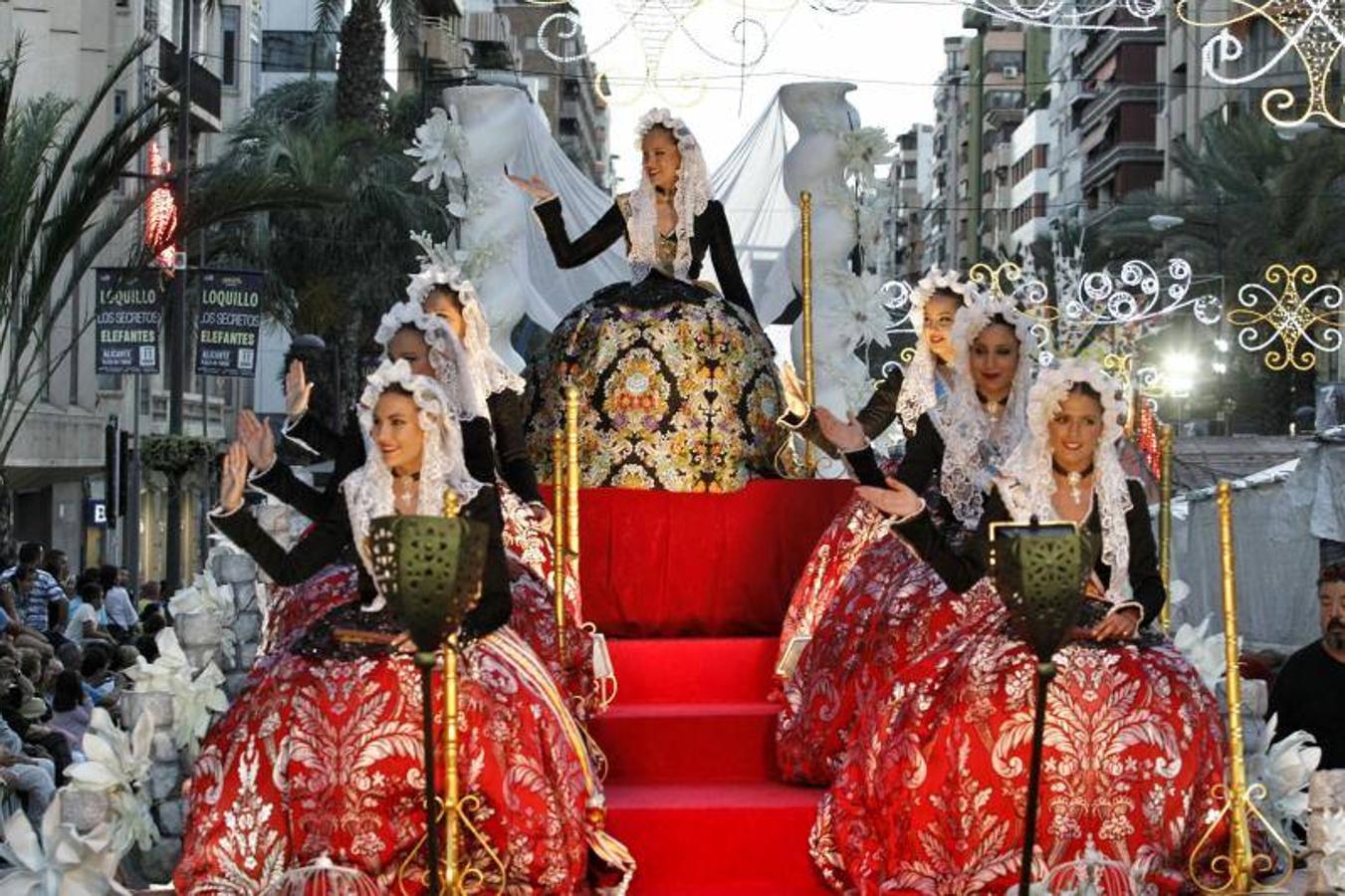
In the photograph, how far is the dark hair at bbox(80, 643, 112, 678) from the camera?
48.7ft

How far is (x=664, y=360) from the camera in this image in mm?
10516

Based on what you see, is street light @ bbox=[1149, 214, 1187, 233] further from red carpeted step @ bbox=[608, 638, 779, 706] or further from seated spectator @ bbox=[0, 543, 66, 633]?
red carpeted step @ bbox=[608, 638, 779, 706]

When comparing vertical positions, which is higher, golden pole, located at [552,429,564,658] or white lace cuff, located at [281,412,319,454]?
white lace cuff, located at [281,412,319,454]

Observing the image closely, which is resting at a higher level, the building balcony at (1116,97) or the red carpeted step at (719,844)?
the building balcony at (1116,97)

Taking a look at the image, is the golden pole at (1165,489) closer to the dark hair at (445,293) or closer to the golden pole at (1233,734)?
the golden pole at (1233,734)

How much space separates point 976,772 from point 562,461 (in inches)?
87.3

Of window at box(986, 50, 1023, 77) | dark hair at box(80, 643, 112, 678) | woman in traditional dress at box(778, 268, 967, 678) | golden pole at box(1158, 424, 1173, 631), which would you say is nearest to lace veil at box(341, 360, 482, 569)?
woman in traditional dress at box(778, 268, 967, 678)

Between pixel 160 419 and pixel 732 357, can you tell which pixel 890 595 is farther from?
pixel 160 419

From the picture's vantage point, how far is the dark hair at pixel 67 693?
518 inches

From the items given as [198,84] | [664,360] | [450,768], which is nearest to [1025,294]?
[664,360]

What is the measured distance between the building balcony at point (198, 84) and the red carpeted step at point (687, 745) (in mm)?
32470

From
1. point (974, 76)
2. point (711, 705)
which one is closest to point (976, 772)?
point (711, 705)

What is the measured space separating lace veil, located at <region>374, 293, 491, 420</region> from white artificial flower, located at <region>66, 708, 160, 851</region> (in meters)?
1.52

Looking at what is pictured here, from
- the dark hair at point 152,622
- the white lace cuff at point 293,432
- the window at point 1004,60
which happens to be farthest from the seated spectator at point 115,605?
the window at point 1004,60
